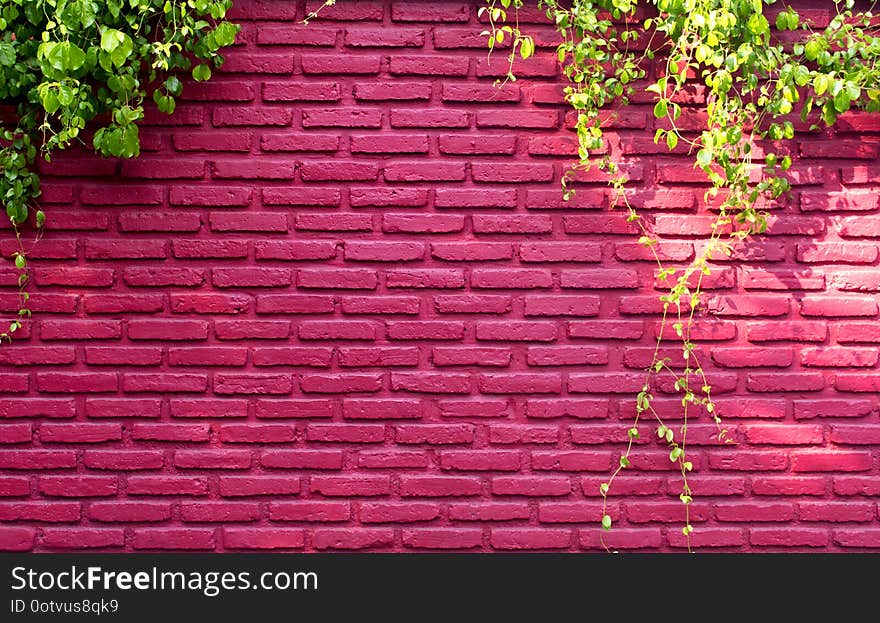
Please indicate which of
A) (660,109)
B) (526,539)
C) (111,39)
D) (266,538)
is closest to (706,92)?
(660,109)

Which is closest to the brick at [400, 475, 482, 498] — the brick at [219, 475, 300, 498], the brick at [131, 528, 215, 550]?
the brick at [219, 475, 300, 498]

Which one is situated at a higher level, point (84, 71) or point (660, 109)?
point (84, 71)

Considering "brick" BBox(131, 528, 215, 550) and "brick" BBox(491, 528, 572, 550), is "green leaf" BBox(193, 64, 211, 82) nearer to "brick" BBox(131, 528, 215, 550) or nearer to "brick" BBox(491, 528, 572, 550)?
"brick" BBox(131, 528, 215, 550)

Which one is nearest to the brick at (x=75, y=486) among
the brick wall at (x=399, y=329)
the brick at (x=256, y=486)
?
the brick wall at (x=399, y=329)

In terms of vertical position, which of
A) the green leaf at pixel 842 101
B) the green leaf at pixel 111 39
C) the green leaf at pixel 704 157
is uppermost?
the green leaf at pixel 111 39

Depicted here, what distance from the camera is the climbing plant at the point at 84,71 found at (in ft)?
8.83

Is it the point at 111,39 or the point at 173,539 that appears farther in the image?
the point at 173,539

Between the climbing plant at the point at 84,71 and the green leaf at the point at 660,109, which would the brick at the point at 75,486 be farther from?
the green leaf at the point at 660,109

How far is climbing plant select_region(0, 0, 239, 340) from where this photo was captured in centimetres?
269

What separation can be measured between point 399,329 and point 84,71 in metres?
1.41

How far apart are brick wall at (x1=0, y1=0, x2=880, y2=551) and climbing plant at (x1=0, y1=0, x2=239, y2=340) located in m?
0.11

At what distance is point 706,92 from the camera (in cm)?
305

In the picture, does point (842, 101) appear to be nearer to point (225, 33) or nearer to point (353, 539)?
point (225, 33)

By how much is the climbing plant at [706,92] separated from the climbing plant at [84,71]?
109cm
